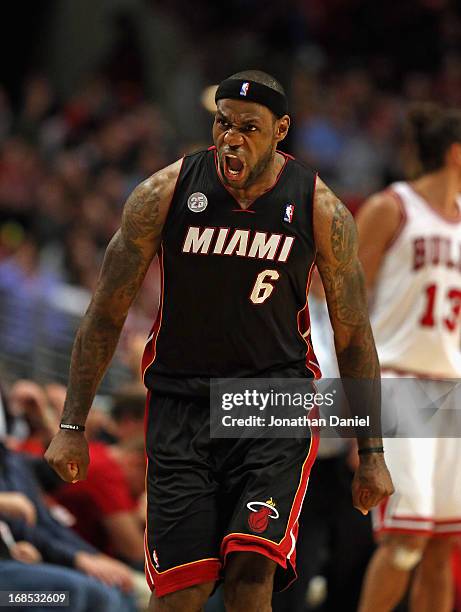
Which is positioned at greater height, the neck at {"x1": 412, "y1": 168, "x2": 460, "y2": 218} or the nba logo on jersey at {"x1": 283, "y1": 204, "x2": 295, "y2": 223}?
the neck at {"x1": 412, "y1": 168, "x2": 460, "y2": 218}

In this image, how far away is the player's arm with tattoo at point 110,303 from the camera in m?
4.71

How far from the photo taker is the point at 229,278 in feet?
15.4

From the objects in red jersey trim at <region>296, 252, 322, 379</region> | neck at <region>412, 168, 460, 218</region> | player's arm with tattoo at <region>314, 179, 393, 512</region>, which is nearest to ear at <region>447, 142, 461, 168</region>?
neck at <region>412, 168, 460, 218</region>

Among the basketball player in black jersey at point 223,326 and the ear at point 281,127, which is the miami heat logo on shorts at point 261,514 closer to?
the basketball player in black jersey at point 223,326

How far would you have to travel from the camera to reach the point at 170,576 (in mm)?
4574

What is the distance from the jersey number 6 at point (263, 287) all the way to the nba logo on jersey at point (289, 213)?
0.64 ft

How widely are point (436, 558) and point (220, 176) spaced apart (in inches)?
102

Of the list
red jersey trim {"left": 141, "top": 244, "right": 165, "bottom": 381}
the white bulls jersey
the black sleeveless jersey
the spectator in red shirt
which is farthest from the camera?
the spectator in red shirt

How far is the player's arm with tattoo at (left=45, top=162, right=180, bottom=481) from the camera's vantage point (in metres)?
4.71

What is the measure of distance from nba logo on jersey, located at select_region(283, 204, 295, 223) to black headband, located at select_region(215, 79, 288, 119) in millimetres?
340

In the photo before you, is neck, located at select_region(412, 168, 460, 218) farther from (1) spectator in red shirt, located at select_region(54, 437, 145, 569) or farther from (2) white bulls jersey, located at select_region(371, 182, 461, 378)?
(1) spectator in red shirt, located at select_region(54, 437, 145, 569)

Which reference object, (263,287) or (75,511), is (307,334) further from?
(75,511)

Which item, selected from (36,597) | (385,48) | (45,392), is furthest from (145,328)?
(385,48)

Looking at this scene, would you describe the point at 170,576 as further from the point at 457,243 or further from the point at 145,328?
the point at 145,328
